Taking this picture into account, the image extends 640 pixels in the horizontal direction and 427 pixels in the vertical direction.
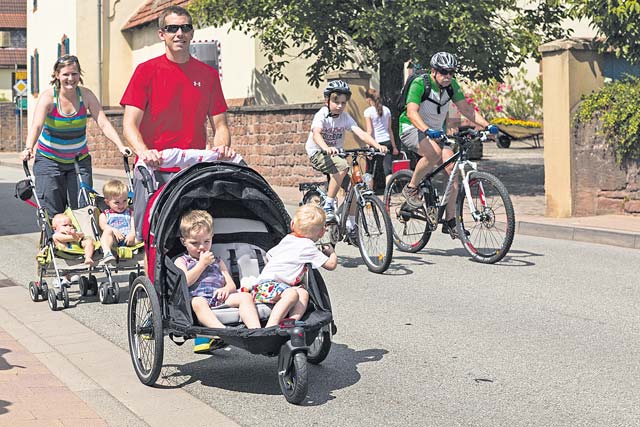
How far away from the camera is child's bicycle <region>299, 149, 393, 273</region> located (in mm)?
10578

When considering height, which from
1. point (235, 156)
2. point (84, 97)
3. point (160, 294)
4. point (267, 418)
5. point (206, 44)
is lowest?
point (267, 418)

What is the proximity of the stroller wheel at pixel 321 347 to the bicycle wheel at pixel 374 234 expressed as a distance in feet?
11.4

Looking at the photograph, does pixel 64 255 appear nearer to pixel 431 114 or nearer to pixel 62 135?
pixel 62 135

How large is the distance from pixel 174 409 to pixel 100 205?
3.87m

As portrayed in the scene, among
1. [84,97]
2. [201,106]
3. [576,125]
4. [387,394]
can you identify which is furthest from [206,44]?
[387,394]

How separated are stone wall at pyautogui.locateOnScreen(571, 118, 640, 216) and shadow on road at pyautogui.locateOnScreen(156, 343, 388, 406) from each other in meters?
8.29

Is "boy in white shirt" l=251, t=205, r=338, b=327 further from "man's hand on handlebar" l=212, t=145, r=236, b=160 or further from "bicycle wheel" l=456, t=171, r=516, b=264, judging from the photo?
"bicycle wheel" l=456, t=171, r=516, b=264

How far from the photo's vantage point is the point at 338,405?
20.1ft

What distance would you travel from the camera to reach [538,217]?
50.4 feet

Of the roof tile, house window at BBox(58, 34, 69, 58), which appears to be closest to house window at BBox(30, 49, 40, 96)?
house window at BBox(58, 34, 69, 58)

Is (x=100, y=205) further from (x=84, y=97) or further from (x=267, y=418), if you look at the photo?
(x=267, y=418)

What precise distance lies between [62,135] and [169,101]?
7.16 ft

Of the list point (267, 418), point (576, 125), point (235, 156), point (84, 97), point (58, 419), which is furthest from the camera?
point (576, 125)

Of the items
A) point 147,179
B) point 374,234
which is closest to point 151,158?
point 147,179
